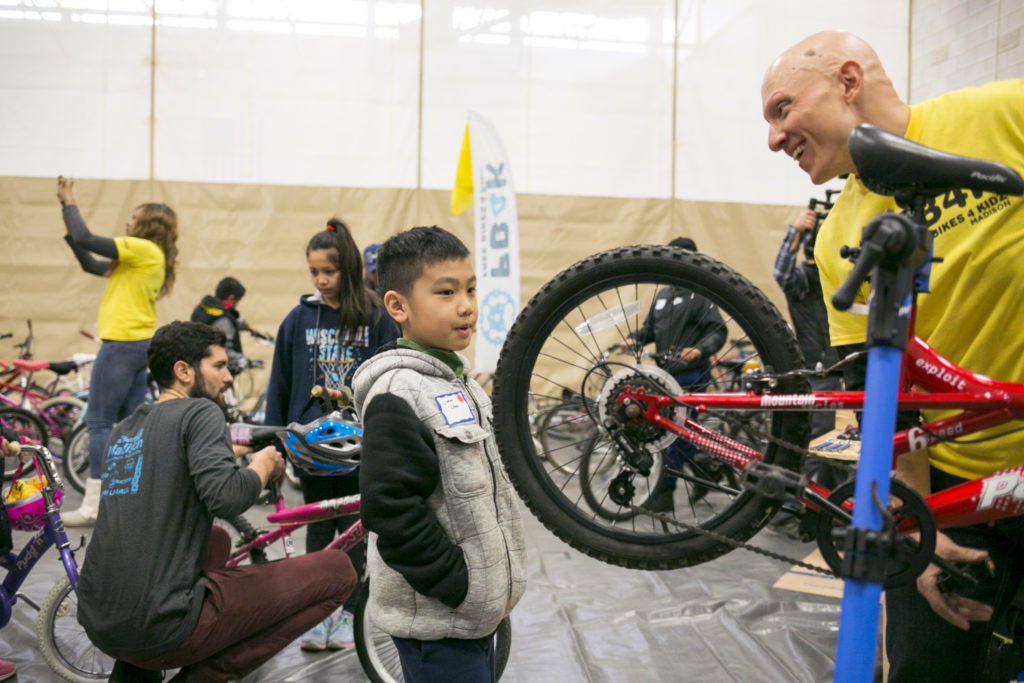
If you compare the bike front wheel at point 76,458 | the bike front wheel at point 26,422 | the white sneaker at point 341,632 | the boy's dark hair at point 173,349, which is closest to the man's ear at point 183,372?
the boy's dark hair at point 173,349

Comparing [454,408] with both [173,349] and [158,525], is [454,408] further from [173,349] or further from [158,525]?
[173,349]

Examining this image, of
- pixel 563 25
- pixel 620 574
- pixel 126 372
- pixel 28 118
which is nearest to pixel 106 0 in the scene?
pixel 28 118

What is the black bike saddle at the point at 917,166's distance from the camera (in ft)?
3.06

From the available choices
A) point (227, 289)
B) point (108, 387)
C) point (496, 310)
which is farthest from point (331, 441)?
point (227, 289)

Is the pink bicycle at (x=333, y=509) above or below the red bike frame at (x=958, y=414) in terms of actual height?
below

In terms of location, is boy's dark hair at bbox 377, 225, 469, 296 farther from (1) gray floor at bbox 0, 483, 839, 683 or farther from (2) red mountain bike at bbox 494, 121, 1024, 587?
(1) gray floor at bbox 0, 483, 839, 683

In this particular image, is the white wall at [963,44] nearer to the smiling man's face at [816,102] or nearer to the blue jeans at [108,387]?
the smiling man's face at [816,102]

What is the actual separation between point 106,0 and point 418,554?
6.55 metres

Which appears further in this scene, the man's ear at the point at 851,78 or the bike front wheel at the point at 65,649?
the bike front wheel at the point at 65,649

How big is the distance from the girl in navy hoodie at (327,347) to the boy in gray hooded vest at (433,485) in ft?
3.64

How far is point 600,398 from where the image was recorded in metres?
1.61

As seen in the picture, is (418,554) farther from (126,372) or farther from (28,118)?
(28,118)

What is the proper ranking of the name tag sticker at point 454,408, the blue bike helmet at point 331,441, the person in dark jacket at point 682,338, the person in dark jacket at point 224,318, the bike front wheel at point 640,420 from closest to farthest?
the name tag sticker at point 454,408 < the bike front wheel at point 640,420 < the person in dark jacket at point 682,338 < the blue bike helmet at point 331,441 < the person in dark jacket at point 224,318

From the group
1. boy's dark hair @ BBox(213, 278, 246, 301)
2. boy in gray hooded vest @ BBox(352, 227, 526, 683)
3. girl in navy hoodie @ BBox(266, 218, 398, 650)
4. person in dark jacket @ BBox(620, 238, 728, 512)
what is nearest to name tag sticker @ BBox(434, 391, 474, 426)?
Answer: boy in gray hooded vest @ BBox(352, 227, 526, 683)
